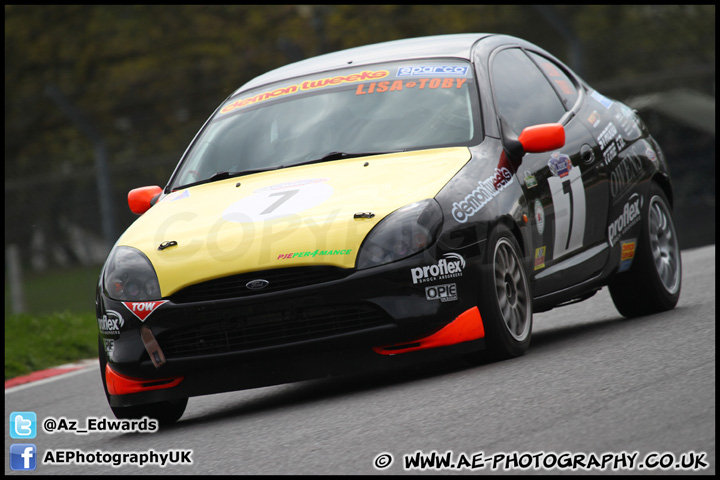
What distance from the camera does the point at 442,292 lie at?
5.47 metres

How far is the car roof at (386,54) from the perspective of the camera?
6.96 m

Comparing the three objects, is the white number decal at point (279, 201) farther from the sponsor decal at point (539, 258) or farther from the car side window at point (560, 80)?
the car side window at point (560, 80)

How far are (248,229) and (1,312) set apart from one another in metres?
7.37

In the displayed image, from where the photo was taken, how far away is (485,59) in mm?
6824

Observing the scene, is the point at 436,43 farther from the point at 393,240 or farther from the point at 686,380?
the point at 686,380

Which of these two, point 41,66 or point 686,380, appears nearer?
point 686,380

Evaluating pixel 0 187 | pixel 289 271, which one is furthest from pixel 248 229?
pixel 0 187

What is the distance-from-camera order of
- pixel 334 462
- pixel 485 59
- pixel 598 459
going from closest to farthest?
pixel 598 459
pixel 334 462
pixel 485 59

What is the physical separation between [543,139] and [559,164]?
0.49 metres

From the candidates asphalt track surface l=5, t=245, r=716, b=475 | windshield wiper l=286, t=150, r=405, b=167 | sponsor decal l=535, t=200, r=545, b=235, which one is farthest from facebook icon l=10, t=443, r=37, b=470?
sponsor decal l=535, t=200, r=545, b=235

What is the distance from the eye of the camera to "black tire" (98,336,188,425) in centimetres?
580

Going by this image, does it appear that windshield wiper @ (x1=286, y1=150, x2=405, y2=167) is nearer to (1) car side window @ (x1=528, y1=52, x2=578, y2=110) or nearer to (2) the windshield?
(2) the windshield

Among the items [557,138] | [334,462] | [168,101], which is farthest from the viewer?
[168,101]

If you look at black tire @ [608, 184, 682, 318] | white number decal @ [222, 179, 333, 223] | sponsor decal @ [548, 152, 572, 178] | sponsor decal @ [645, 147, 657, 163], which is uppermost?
white number decal @ [222, 179, 333, 223]
